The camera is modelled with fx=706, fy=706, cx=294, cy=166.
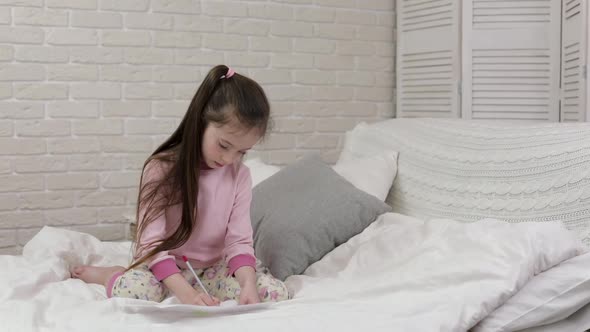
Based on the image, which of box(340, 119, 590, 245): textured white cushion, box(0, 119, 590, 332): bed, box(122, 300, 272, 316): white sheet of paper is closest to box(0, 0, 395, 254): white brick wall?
box(0, 119, 590, 332): bed

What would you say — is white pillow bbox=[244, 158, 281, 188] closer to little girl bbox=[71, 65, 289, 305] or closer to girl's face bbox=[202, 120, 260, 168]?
little girl bbox=[71, 65, 289, 305]

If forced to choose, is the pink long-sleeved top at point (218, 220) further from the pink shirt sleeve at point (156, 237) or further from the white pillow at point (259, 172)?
the white pillow at point (259, 172)

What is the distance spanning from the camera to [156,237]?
71.1 inches

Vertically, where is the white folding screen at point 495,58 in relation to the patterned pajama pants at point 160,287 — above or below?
above

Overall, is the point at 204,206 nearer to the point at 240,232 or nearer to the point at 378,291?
the point at 240,232

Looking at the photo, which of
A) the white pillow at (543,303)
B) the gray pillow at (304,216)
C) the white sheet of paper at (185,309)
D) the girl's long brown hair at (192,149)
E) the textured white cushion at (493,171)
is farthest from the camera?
the gray pillow at (304,216)

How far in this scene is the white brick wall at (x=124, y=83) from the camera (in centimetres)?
308

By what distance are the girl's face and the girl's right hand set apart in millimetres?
363

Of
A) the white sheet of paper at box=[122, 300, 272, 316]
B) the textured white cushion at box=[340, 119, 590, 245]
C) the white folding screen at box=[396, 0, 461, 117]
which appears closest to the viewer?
the white sheet of paper at box=[122, 300, 272, 316]

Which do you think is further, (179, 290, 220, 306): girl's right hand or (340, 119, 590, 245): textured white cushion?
(340, 119, 590, 245): textured white cushion

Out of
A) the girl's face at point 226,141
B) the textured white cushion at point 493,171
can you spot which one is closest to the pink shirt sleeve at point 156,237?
the girl's face at point 226,141

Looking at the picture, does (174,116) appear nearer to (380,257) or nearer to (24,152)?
(24,152)

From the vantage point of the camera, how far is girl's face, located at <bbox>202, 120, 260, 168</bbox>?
5.85 ft

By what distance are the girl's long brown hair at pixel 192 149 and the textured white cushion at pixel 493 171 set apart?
0.75 metres
